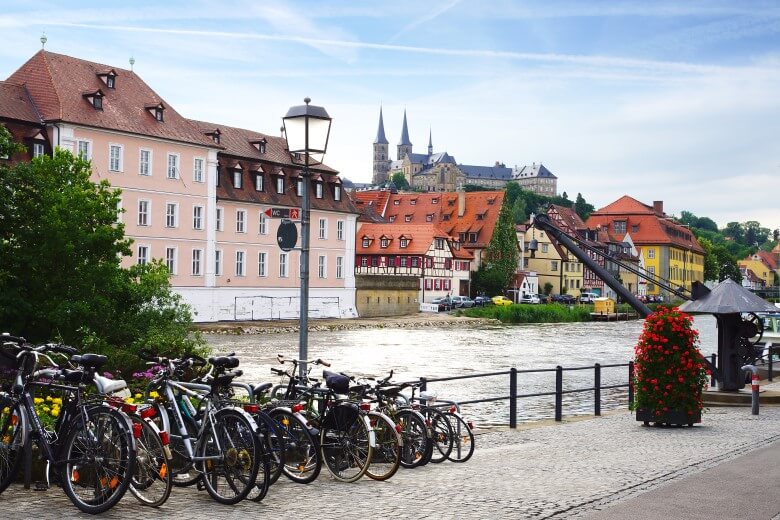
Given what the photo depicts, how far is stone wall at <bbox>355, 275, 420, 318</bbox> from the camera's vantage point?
→ 79188 mm

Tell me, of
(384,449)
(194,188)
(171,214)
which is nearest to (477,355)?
(171,214)

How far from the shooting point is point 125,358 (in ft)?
63.7

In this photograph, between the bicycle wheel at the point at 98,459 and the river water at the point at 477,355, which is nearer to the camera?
the bicycle wheel at the point at 98,459

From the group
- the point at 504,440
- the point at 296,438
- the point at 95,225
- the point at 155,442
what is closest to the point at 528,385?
the point at 95,225

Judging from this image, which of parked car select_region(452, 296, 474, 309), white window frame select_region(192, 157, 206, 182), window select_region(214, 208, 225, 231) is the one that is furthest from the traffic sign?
parked car select_region(452, 296, 474, 309)

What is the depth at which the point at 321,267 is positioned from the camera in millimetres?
76312

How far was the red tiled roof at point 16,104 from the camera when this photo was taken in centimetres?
5475

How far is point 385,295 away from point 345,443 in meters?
70.6

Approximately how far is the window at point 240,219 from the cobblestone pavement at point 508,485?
56097 millimetres

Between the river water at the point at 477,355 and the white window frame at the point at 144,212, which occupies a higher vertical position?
the white window frame at the point at 144,212

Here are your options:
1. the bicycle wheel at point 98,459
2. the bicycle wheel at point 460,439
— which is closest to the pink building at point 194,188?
the bicycle wheel at point 460,439

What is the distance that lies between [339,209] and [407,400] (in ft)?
220

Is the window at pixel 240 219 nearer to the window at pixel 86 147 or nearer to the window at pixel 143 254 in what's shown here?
the window at pixel 143 254

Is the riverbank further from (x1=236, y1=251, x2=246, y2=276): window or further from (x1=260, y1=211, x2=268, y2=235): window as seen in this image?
(x1=260, y1=211, x2=268, y2=235): window
